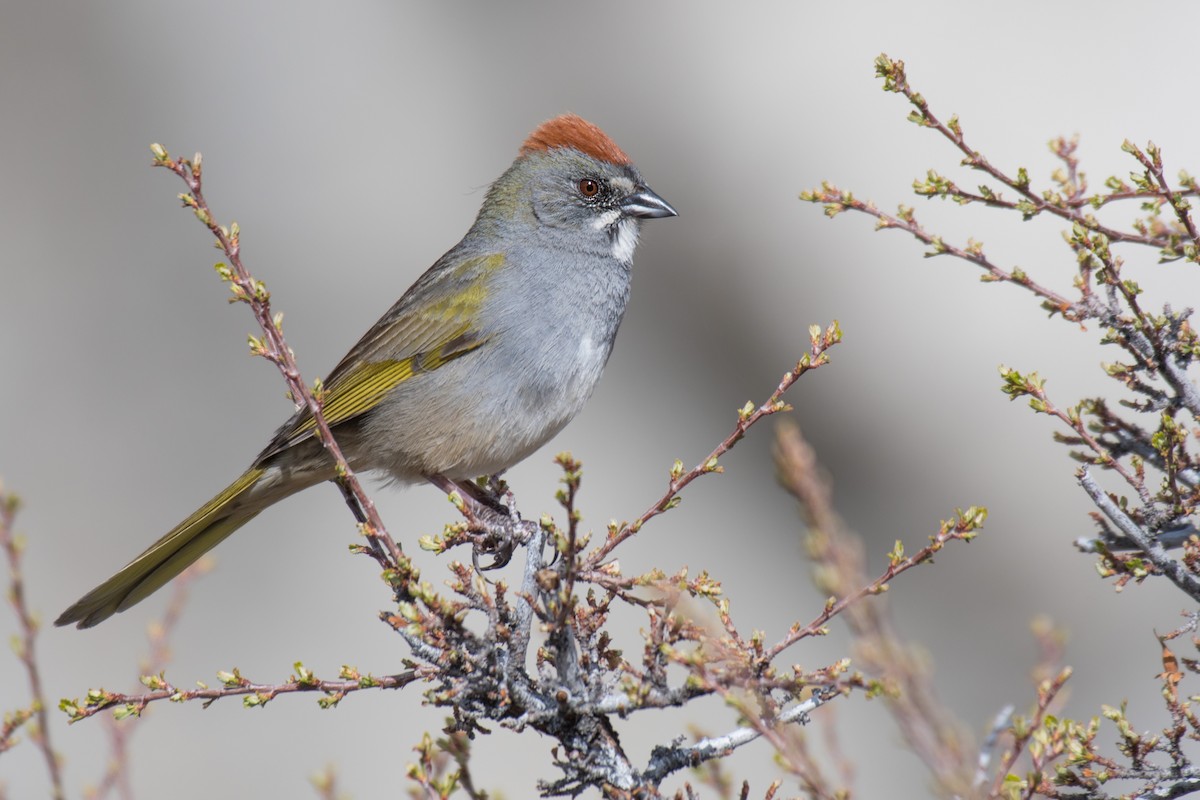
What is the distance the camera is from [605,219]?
4.38 metres

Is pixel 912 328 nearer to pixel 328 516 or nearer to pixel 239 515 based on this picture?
pixel 328 516

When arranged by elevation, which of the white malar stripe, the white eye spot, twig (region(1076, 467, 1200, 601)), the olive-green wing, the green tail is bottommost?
twig (region(1076, 467, 1200, 601))

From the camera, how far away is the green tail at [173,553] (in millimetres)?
3600

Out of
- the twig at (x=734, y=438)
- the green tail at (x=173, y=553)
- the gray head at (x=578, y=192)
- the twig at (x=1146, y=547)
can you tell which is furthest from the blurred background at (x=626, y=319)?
the twig at (x=1146, y=547)

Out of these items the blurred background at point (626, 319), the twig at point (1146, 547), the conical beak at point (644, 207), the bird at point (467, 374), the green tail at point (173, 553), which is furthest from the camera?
the blurred background at point (626, 319)

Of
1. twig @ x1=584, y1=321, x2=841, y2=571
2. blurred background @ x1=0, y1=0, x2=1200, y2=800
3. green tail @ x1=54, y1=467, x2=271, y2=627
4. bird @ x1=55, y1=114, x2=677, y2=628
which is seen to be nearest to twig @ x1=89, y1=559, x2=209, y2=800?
green tail @ x1=54, y1=467, x2=271, y2=627

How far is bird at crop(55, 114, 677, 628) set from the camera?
3.84m

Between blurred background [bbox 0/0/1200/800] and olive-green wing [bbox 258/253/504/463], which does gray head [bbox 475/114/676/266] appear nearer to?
olive-green wing [bbox 258/253/504/463]

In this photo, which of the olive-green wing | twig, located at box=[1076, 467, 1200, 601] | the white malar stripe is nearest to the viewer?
twig, located at box=[1076, 467, 1200, 601]

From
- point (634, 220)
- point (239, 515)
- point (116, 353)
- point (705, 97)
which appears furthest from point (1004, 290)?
point (116, 353)

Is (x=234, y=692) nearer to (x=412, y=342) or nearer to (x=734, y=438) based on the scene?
(x=734, y=438)

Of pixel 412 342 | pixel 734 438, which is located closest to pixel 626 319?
pixel 412 342

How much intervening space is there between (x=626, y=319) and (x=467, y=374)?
2831mm

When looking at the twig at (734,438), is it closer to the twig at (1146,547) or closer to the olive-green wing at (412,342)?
the twig at (1146,547)
